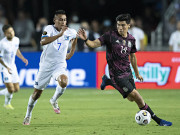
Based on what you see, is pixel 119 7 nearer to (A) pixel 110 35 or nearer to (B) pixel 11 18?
(B) pixel 11 18

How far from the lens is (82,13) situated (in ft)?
74.8

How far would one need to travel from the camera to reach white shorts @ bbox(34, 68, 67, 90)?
9.05m

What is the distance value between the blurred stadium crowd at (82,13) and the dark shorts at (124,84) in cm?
1146

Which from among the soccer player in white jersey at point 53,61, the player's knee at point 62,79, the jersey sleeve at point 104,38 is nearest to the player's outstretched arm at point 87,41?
the jersey sleeve at point 104,38

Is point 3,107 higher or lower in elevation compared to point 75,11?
lower

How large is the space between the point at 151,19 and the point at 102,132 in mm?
14106

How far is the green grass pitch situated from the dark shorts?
25.5 inches

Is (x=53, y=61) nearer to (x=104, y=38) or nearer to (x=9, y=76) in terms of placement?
(x=104, y=38)

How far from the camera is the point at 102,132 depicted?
8.17 meters

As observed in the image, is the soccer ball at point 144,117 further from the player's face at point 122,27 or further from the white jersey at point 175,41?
the white jersey at point 175,41

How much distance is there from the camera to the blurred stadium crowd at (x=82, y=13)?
20.7 meters

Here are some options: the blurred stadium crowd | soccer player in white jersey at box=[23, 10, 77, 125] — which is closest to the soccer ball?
soccer player in white jersey at box=[23, 10, 77, 125]

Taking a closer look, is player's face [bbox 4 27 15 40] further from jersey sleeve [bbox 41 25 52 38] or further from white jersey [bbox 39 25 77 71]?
jersey sleeve [bbox 41 25 52 38]

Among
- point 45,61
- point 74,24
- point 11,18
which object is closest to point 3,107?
point 45,61
